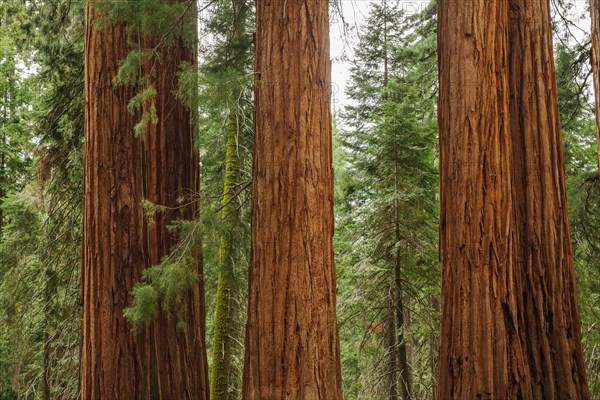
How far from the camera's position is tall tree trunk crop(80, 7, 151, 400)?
625 cm

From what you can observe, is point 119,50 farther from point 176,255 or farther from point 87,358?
point 87,358

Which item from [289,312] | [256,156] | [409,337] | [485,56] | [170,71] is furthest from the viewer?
[409,337]

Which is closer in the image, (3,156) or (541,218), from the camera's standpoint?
(541,218)

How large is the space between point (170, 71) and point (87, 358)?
2.92 metres

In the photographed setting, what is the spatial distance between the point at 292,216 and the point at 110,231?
2.12m

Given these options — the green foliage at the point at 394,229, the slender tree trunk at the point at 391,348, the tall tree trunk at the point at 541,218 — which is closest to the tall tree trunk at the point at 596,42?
the tall tree trunk at the point at 541,218

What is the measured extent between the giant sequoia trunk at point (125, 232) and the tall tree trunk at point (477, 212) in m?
2.44

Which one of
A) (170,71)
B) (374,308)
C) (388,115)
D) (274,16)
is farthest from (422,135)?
(274,16)

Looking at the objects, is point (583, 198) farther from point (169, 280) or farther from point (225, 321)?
point (169, 280)

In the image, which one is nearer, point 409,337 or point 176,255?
point 176,255

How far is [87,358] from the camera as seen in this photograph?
250 inches

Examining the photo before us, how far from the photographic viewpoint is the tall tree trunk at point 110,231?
246 inches

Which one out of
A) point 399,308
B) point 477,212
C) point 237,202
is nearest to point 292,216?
point 477,212

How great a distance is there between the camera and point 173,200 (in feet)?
22.0
